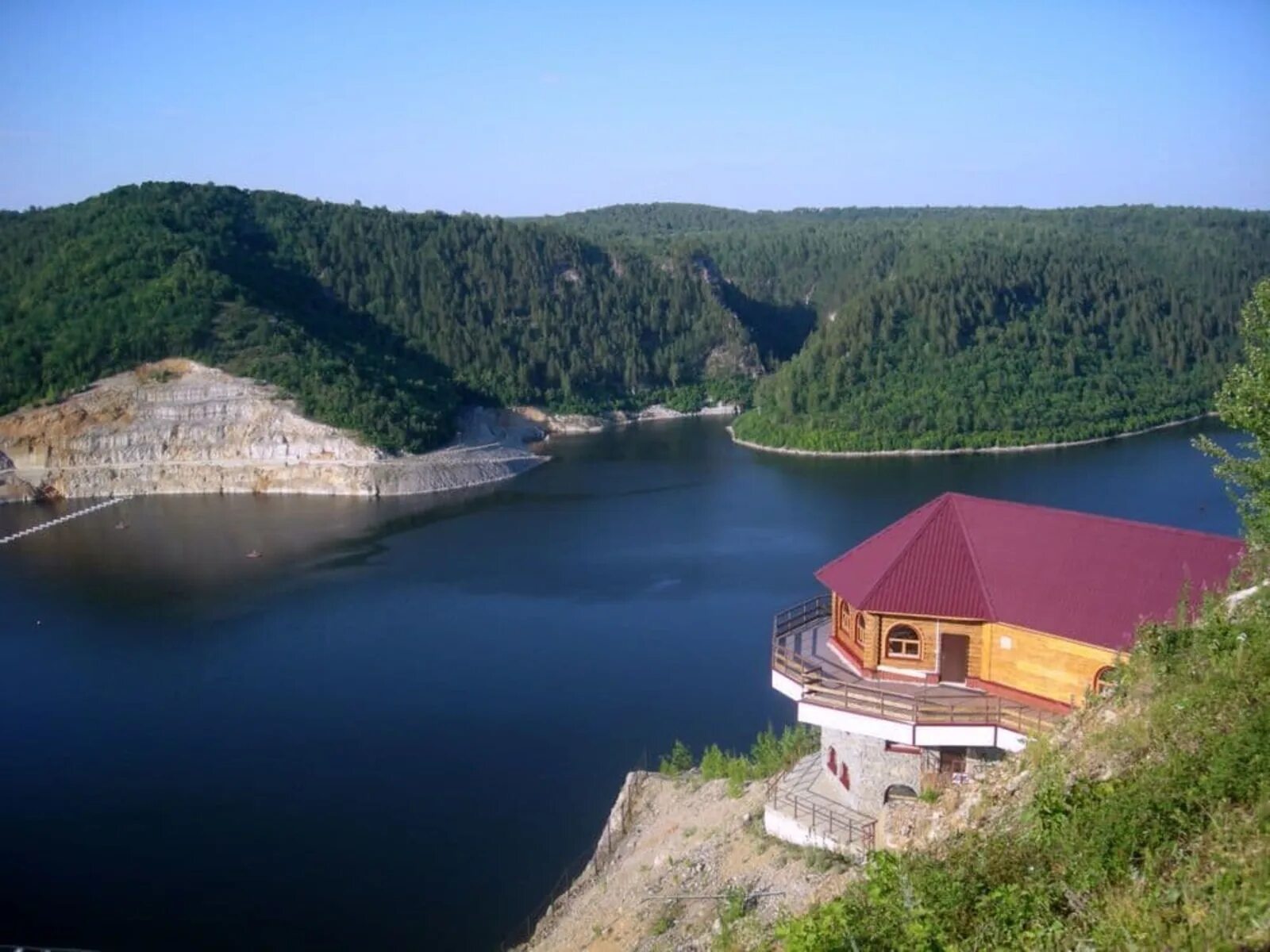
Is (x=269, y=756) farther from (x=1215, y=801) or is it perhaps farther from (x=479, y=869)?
(x=1215, y=801)

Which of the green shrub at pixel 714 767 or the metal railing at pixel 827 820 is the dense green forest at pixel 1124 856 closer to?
the metal railing at pixel 827 820

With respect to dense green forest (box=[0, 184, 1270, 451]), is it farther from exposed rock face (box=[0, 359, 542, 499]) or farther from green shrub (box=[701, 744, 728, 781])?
green shrub (box=[701, 744, 728, 781])

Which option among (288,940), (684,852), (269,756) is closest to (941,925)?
(684,852)

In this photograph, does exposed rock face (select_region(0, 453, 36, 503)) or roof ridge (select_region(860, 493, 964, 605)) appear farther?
exposed rock face (select_region(0, 453, 36, 503))

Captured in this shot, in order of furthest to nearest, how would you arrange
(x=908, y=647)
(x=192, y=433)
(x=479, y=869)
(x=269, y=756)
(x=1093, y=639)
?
1. (x=192, y=433)
2. (x=269, y=756)
3. (x=479, y=869)
4. (x=908, y=647)
5. (x=1093, y=639)

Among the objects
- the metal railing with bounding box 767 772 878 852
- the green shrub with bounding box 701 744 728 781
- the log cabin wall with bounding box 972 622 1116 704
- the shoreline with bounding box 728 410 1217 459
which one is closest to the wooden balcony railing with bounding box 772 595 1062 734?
the log cabin wall with bounding box 972 622 1116 704

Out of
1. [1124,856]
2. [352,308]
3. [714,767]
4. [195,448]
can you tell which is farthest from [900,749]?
[352,308]

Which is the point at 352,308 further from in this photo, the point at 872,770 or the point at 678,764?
the point at 872,770
